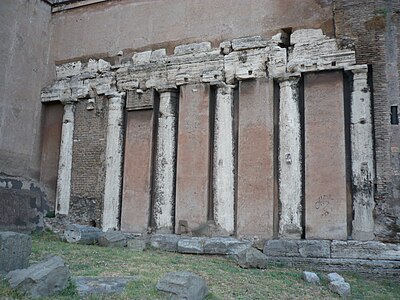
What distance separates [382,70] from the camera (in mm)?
8531

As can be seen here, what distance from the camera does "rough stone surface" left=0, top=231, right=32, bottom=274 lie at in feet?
18.1

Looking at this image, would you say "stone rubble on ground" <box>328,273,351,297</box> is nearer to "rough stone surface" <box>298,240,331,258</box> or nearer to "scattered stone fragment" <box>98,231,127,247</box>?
"rough stone surface" <box>298,240,331,258</box>

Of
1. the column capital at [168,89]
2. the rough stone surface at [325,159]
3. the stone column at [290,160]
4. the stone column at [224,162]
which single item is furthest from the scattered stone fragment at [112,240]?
the rough stone surface at [325,159]

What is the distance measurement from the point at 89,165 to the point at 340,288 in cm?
659

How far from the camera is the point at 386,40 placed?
8.59m

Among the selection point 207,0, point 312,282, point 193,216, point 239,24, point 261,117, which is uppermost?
point 207,0

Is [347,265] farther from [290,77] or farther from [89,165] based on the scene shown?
[89,165]

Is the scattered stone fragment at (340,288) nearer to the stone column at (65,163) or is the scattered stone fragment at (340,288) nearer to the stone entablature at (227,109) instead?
the stone entablature at (227,109)

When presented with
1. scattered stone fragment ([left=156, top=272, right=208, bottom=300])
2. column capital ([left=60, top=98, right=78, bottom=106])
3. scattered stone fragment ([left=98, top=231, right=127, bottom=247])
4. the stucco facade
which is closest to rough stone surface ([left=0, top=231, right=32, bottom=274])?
scattered stone fragment ([left=156, top=272, right=208, bottom=300])

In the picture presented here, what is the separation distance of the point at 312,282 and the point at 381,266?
158cm

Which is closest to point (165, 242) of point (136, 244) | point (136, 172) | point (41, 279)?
point (136, 244)

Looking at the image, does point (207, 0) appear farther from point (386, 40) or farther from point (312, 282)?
point (312, 282)

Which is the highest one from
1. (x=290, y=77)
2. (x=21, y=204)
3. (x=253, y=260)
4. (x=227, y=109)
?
(x=290, y=77)

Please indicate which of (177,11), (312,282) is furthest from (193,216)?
(177,11)
